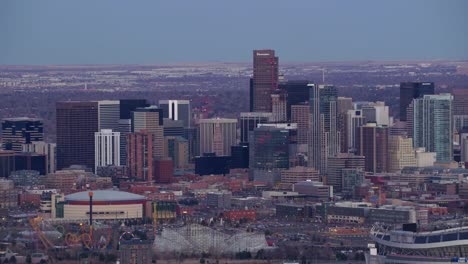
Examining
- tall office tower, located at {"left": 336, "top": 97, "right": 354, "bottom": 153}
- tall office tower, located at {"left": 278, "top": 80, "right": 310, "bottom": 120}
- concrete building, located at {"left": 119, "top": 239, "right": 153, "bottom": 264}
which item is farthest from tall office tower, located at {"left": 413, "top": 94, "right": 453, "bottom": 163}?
concrete building, located at {"left": 119, "top": 239, "right": 153, "bottom": 264}

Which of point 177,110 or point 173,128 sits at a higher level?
point 177,110

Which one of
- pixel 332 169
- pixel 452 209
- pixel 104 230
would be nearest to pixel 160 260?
pixel 104 230

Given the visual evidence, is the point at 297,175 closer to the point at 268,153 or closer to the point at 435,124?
the point at 268,153

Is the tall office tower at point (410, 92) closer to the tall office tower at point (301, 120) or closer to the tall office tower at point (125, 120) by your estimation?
the tall office tower at point (301, 120)

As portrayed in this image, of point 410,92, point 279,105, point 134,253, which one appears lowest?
point 134,253

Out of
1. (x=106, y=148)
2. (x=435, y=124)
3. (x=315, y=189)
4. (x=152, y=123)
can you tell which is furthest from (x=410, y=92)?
(x=315, y=189)

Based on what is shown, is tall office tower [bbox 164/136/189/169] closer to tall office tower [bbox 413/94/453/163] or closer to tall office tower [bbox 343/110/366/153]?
tall office tower [bbox 343/110/366/153]
